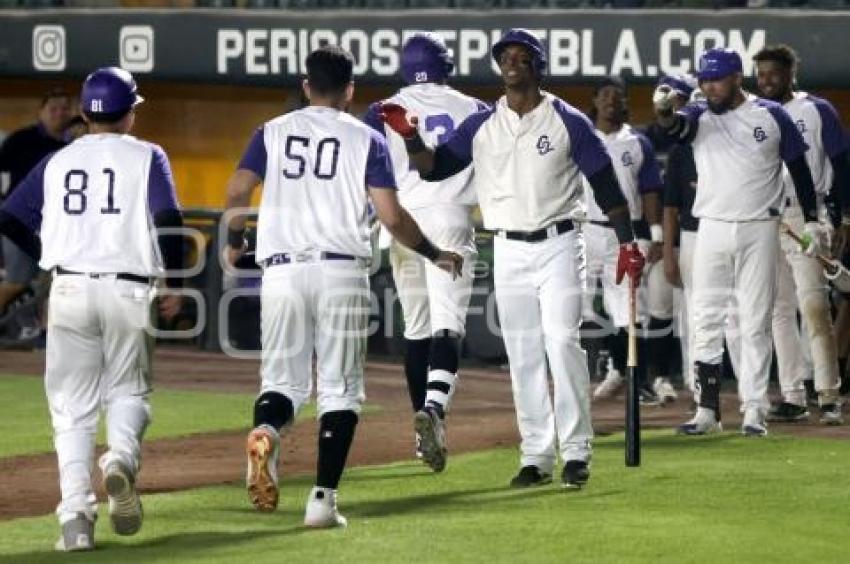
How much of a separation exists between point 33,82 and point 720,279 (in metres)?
10.4

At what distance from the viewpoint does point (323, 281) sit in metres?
9.24

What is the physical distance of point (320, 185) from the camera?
9227 mm

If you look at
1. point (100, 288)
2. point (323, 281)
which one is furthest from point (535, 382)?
point (100, 288)

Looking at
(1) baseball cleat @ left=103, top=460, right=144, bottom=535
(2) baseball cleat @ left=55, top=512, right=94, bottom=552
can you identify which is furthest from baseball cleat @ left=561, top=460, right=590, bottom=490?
(2) baseball cleat @ left=55, top=512, right=94, bottom=552

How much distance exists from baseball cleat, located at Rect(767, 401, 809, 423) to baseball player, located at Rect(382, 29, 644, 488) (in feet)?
11.1

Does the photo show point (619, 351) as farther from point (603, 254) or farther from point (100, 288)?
point (100, 288)

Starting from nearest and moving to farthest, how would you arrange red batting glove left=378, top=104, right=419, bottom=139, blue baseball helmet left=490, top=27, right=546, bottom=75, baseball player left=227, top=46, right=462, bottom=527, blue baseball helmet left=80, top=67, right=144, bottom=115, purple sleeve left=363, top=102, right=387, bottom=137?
blue baseball helmet left=80, top=67, right=144, bottom=115 → baseball player left=227, top=46, right=462, bottom=527 → red batting glove left=378, top=104, right=419, bottom=139 → blue baseball helmet left=490, top=27, right=546, bottom=75 → purple sleeve left=363, top=102, right=387, bottom=137

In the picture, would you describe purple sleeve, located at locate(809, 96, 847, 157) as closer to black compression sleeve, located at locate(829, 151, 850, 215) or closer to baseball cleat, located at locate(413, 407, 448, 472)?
black compression sleeve, located at locate(829, 151, 850, 215)

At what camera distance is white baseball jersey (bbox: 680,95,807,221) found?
1252 cm

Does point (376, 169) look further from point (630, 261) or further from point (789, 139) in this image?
point (789, 139)

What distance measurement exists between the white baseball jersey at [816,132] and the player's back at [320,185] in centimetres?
498

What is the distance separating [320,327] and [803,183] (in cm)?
421

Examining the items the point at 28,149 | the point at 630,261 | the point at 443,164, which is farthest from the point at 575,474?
the point at 28,149

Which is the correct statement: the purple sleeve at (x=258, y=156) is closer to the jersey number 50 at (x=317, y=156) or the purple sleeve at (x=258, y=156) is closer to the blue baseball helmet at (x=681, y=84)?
the jersey number 50 at (x=317, y=156)
